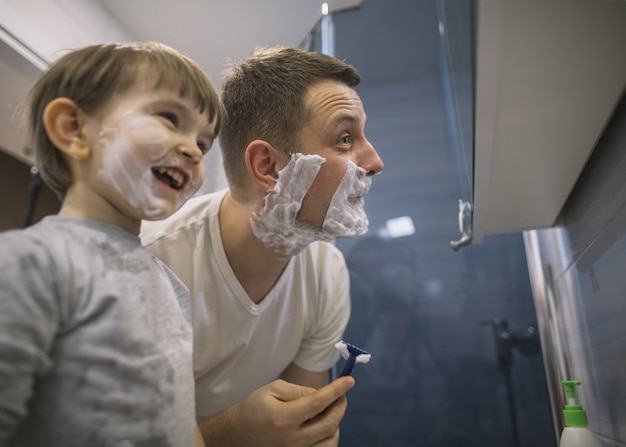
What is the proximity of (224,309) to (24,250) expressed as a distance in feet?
1.82

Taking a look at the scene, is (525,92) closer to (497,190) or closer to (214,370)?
(497,190)

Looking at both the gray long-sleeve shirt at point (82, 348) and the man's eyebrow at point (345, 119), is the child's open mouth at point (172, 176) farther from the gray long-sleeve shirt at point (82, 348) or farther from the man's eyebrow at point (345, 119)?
the man's eyebrow at point (345, 119)

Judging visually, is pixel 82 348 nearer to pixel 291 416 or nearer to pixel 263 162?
pixel 291 416

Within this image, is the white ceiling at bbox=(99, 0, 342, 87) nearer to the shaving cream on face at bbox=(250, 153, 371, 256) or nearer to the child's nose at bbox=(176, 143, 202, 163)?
the shaving cream on face at bbox=(250, 153, 371, 256)

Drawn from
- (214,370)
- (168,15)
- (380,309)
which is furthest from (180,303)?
(380,309)

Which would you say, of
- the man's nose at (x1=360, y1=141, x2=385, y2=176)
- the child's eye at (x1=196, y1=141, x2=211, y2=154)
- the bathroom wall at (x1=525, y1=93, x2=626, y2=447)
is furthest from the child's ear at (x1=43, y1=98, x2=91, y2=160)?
the bathroom wall at (x1=525, y1=93, x2=626, y2=447)

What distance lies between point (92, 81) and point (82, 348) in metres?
0.29

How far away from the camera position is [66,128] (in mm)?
444

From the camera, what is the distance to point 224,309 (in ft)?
2.84

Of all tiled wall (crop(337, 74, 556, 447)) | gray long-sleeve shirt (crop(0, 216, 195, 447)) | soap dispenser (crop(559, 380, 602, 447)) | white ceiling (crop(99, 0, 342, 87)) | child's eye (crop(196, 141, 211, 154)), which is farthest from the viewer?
tiled wall (crop(337, 74, 556, 447))

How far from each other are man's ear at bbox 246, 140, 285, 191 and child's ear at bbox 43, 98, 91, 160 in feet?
1.40

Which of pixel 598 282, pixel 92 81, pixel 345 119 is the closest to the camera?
pixel 92 81

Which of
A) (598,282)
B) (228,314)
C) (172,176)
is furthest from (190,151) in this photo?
(598,282)

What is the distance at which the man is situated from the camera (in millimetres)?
825
